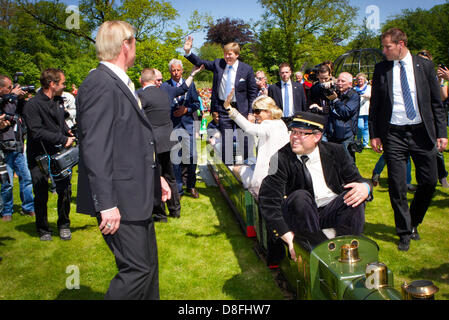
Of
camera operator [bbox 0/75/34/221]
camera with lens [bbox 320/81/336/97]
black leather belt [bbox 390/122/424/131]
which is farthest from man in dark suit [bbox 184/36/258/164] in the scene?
A: camera operator [bbox 0/75/34/221]

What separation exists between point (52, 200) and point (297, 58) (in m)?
26.1

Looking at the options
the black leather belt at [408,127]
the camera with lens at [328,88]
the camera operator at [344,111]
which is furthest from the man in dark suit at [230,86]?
the black leather belt at [408,127]

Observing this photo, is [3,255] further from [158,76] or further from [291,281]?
[291,281]

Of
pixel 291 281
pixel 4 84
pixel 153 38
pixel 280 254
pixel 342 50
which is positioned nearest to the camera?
pixel 291 281

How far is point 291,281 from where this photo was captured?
309 cm

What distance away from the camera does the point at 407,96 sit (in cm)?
415

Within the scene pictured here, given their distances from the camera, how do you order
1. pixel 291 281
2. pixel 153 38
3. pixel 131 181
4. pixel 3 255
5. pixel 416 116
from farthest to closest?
1. pixel 153 38
2. pixel 3 255
3. pixel 416 116
4. pixel 291 281
5. pixel 131 181

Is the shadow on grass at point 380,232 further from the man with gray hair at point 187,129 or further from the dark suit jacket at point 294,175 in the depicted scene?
the man with gray hair at point 187,129

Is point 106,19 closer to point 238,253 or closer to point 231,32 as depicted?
point 238,253

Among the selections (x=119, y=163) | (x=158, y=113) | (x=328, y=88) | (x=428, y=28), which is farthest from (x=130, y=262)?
(x=428, y=28)

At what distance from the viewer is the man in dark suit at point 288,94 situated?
7.11 metres

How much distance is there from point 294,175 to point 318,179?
256mm

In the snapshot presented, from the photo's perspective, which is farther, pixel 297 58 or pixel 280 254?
pixel 297 58
